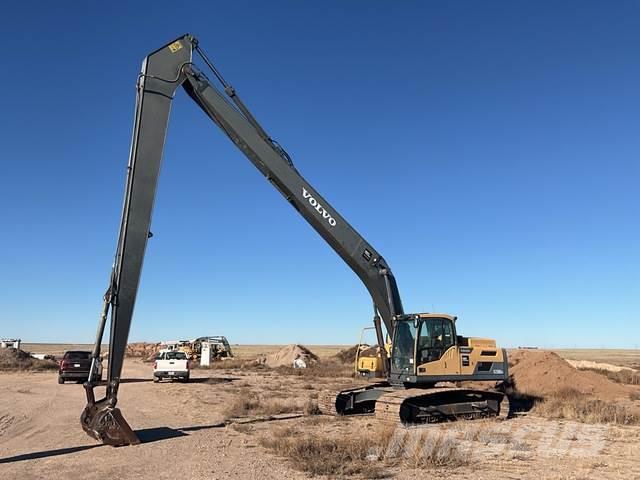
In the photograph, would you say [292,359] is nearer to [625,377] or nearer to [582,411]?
[625,377]

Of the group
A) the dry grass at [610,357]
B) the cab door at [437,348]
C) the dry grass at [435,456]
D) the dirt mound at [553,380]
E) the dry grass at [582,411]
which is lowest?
the dry grass at [435,456]

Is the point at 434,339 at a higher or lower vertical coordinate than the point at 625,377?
higher

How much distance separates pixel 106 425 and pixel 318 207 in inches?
295

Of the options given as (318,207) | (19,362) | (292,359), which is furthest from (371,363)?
(19,362)

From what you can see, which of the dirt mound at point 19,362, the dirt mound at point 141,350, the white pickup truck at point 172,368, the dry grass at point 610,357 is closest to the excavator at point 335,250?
the white pickup truck at point 172,368

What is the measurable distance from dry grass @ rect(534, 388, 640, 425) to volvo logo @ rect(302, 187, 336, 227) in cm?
903

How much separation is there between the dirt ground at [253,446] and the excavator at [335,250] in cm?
70

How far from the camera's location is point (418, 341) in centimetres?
1590

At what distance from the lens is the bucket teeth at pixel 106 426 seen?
11.4 metres

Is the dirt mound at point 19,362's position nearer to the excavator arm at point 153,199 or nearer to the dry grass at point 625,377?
the excavator arm at point 153,199

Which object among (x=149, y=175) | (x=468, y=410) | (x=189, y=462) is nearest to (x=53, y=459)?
(x=189, y=462)

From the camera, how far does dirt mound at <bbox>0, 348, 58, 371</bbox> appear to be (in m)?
47.6

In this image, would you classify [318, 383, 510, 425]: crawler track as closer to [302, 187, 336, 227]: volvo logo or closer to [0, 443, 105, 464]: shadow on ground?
[302, 187, 336, 227]: volvo logo

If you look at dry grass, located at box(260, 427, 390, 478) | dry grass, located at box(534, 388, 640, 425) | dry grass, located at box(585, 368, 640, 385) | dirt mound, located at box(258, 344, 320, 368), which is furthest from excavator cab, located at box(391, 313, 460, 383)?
dirt mound, located at box(258, 344, 320, 368)
